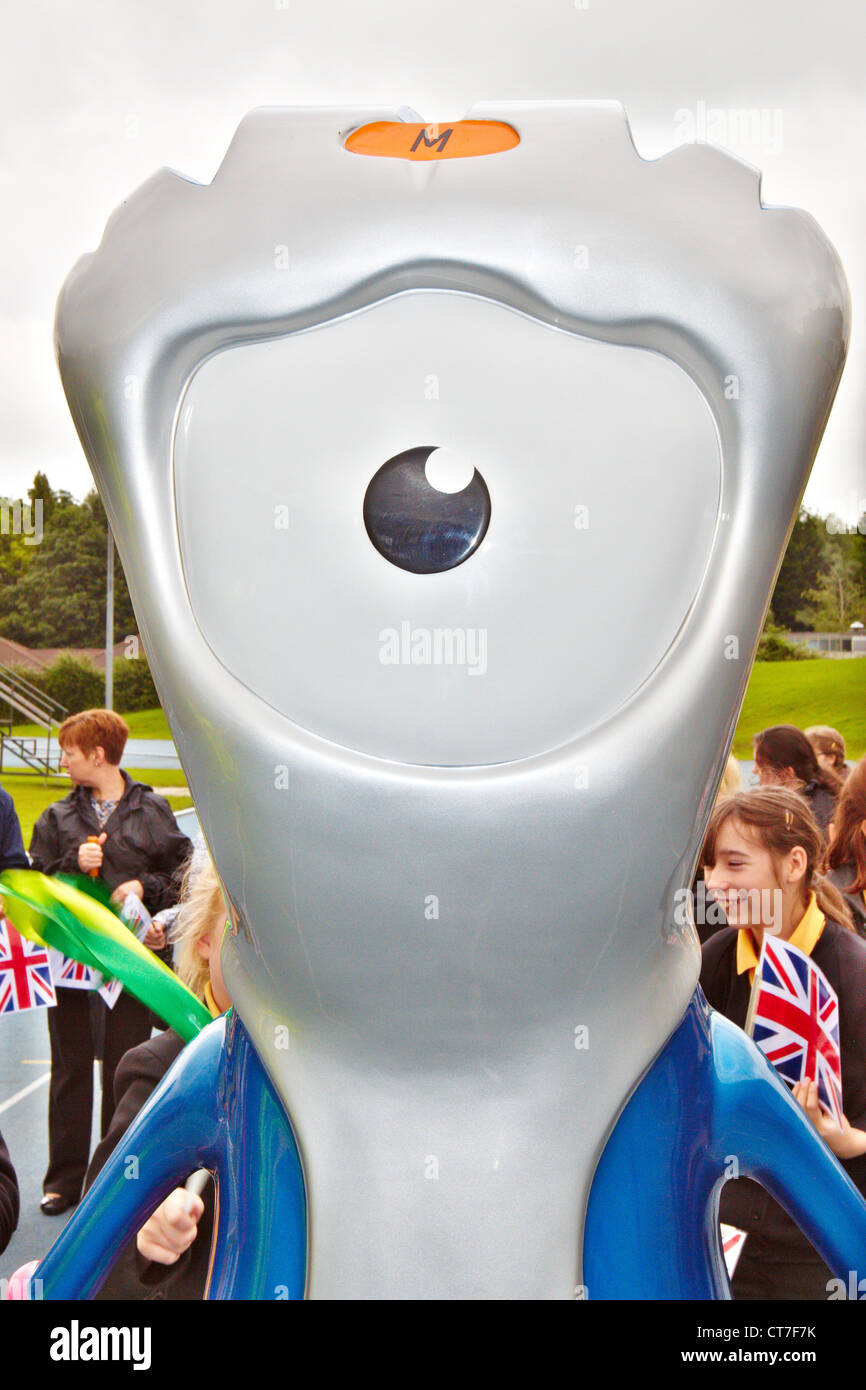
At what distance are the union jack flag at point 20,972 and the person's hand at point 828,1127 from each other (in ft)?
3.50

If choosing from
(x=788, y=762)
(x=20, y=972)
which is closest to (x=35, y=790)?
(x=20, y=972)

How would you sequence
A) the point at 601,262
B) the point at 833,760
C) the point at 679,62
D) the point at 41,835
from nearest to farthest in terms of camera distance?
the point at 601,262, the point at 679,62, the point at 41,835, the point at 833,760

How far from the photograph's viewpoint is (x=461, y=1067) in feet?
2.96

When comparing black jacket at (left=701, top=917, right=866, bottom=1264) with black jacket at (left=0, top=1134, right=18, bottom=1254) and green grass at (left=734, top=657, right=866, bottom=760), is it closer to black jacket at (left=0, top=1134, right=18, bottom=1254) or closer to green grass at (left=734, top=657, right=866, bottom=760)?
green grass at (left=734, top=657, right=866, bottom=760)

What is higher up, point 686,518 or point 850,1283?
point 686,518

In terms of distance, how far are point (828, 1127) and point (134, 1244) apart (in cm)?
79

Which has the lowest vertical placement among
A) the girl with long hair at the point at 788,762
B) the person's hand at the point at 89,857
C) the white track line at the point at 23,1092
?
the white track line at the point at 23,1092

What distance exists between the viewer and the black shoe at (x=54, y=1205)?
8.79ft

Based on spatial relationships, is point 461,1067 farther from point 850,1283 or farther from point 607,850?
point 850,1283

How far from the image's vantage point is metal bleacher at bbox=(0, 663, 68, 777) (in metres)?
2.83

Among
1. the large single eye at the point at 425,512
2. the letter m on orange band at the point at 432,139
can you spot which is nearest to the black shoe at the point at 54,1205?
the large single eye at the point at 425,512

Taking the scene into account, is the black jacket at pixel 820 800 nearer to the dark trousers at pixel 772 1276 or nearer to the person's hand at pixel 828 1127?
the dark trousers at pixel 772 1276

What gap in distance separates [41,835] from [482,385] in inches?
89.5
